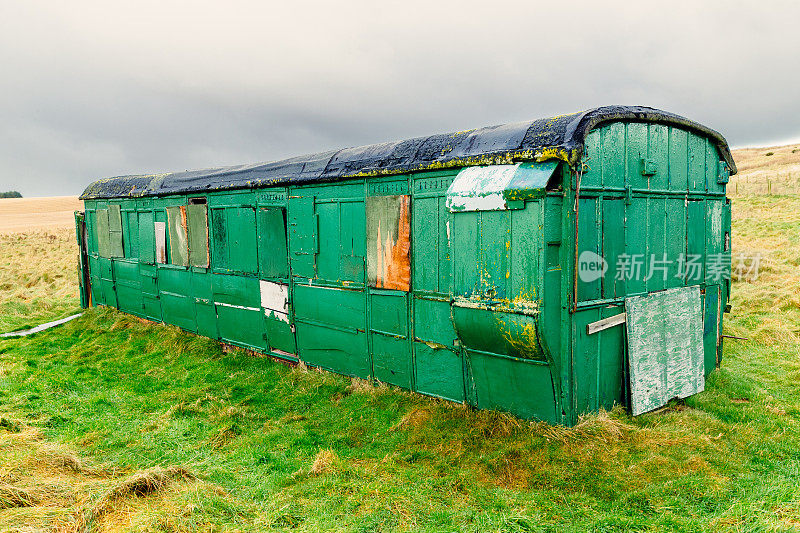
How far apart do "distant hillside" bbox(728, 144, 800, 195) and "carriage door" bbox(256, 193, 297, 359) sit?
25581mm

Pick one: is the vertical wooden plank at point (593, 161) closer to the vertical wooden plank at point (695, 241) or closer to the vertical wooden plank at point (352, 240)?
the vertical wooden plank at point (695, 241)

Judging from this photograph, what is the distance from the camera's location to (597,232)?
5766mm

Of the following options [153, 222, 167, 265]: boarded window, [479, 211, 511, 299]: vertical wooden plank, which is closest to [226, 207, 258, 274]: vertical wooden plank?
[153, 222, 167, 265]: boarded window

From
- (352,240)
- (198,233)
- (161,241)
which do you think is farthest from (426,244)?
(161,241)

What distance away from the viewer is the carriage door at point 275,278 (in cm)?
873

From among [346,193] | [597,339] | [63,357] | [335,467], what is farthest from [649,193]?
[63,357]

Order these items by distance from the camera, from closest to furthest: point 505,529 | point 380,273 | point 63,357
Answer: point 505,529 < point 380,273 < point 63,357

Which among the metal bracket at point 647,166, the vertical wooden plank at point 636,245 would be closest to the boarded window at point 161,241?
the vertical wooden plank at point 636,245

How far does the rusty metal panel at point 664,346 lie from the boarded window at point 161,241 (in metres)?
9.48

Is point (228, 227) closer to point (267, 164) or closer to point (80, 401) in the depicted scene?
point (267, 164)

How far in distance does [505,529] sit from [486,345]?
1990 mm

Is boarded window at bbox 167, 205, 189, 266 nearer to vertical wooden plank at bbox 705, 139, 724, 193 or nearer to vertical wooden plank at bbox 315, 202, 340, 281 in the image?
vertical wooden plank at bbox 315, 202, 340, 281

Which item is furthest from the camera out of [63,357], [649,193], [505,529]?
[63,357]

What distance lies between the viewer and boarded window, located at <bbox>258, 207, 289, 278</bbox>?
8.70m
